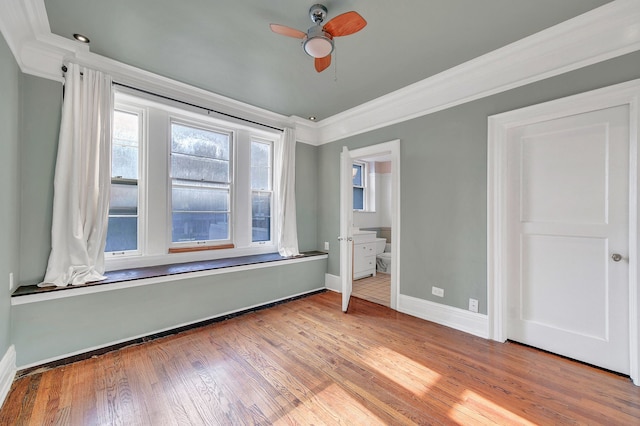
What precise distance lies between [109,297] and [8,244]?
80 cm

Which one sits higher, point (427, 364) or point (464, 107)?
point (464, 107)

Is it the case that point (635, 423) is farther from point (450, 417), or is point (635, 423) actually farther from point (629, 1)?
point (629, 1)

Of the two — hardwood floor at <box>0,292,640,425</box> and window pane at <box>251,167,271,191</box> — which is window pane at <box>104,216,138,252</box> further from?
window pane at <box>251,167,271,191</box>

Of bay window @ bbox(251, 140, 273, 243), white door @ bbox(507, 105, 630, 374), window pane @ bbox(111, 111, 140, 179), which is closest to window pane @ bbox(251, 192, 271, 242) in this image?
bay window @ bbox(251, 140, 273, 243)

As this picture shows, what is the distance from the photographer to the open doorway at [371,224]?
130 inches

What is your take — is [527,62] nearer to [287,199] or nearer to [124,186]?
[287,199]

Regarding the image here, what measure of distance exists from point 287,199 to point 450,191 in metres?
2.23

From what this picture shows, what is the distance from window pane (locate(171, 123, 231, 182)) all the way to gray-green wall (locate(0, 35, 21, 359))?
4.20 ft

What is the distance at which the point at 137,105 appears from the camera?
9.42ft

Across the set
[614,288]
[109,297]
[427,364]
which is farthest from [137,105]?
[614,288]

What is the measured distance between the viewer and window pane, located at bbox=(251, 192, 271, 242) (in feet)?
12.9

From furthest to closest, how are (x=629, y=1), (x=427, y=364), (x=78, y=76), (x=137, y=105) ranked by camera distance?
(x=137, y=105), (x=78, y=76), (x=427, y=364), (x=629, y=1)

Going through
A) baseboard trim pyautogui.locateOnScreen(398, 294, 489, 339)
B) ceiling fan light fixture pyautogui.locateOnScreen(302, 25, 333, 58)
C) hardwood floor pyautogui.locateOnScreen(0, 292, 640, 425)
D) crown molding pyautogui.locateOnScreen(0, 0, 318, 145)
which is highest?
crown molding pyautogui.locateOnScreen(0, 0, 318, 145)

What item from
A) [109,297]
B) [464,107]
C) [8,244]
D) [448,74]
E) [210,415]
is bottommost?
[210,415]
